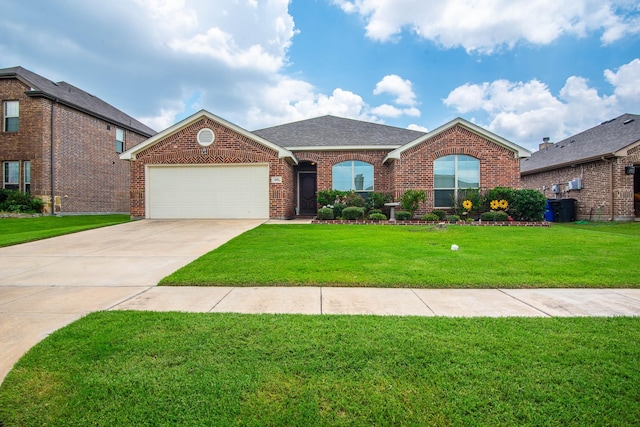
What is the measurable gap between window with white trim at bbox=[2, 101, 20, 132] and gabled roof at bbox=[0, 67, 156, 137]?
49.3 inches

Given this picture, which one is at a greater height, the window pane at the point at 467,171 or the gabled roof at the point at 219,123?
the gabled roof at the point at 219,123

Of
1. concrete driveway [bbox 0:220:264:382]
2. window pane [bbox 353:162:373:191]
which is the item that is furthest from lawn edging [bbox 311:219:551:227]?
→ concrete driveway [bbox 0:220:264:382]

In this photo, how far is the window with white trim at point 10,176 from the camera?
1659cm

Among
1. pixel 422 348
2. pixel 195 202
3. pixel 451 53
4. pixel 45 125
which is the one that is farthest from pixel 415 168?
pixel 45 125

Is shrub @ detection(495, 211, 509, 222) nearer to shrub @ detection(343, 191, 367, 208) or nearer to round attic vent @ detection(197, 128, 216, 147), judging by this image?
shrub @ detection(343, 191, 367, 208)

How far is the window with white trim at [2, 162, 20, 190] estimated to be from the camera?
16.6 m

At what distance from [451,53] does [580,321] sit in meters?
18.2

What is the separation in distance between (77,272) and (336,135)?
13.4 metres

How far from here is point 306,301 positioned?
12.8ft

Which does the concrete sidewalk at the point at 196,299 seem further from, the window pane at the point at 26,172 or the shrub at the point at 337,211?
the window pane at the point at 26,172

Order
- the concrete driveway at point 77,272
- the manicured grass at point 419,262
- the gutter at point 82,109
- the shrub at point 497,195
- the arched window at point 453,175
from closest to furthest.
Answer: the concrete driveway at point 77,272, the manicured grass at point 419,262, the shrub at point 497,195, the arched window at point 453,175, the gutter at point 82,109

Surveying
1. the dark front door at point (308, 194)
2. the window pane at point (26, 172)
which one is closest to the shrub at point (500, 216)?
the dark front door at point (308, 194)

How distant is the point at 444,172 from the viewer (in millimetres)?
14375

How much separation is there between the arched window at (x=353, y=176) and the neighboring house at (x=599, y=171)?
11.2 m
